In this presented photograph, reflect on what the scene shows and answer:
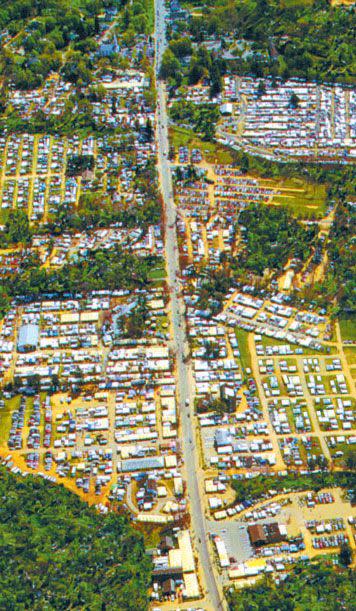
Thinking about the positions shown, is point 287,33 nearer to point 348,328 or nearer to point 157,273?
point 157,273

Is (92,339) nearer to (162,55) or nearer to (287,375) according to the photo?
(287,375)

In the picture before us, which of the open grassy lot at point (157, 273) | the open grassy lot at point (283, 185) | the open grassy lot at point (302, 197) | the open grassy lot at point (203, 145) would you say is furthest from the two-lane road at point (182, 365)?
the open grassy lot at point (302, 197)

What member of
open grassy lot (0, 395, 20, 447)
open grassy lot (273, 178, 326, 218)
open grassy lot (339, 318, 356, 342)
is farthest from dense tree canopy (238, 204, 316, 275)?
open grassy lot (0, 395, 20, 447)

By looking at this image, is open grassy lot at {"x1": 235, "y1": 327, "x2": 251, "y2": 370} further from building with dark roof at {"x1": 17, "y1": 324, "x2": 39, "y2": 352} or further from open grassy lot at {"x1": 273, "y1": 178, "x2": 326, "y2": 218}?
building with dark roof at {"x1": 17, "y1": 324, "x2": 39, "y2": 352}

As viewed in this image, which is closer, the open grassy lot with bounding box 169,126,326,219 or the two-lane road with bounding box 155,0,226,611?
the two-lane road with bounding box 155,0,226,611

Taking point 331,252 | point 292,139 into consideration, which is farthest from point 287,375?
point 292,139
